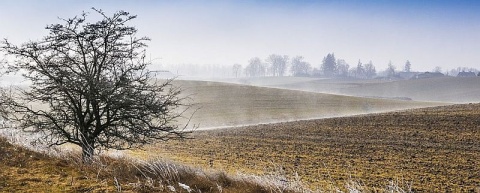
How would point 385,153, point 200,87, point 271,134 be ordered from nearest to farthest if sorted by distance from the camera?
point 385,153
point 271,134
point 200,87

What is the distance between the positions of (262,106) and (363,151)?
37.3 m

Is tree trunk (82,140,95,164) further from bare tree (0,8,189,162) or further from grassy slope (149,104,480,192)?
grassy slope (149,104,480,192)

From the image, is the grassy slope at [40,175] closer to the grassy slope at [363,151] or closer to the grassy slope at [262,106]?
the grassy slope at [363,151]

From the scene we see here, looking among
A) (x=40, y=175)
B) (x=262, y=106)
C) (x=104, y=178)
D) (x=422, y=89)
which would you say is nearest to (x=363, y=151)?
→ (x=104, y=178)

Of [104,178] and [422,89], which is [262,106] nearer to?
[104,178]

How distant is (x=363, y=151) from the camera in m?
22.1

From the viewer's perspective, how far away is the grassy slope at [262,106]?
164 ft

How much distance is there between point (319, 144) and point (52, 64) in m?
18.9

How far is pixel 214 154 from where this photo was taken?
22328 mm

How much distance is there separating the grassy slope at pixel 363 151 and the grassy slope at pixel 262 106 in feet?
50.6

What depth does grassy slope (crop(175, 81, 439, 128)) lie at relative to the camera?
50.1m

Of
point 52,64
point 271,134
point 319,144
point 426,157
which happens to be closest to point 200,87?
point 271,134

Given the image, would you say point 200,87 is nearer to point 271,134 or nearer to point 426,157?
point 271,134

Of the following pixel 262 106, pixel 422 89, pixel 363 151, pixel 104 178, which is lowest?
pixel 262 106
